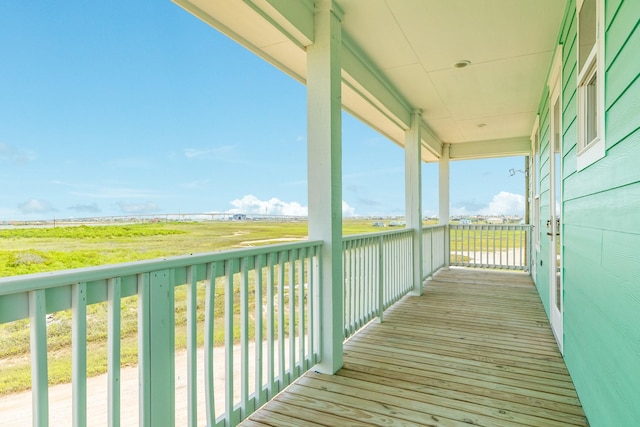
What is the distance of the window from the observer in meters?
1.54

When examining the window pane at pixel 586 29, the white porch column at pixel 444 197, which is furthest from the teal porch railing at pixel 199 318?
the white porch column at pixel 444 197

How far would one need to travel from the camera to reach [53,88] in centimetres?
151

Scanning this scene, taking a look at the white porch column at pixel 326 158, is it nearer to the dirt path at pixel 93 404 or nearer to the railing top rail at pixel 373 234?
the railing top rail at pixel 373 234

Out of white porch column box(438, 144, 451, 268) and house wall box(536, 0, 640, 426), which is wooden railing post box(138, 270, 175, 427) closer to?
house wall box(536, 0, 640, 426)

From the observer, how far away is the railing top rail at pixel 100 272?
1004mm

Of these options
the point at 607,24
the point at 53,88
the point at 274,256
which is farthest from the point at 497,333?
the point at 53,88

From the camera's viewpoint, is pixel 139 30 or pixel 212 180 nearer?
pixel 139 30

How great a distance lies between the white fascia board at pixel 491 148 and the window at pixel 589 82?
15.8ft

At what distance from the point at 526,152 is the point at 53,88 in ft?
22.8

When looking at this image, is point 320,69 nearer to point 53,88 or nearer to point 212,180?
point 212,180

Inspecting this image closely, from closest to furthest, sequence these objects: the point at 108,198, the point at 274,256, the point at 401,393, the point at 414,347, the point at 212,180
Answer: the point at 108,198 → the point at 274,256 → the point at 401,393 → the point at 212,180 → the point at 414,347

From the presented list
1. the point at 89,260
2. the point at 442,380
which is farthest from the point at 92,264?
the point at 442,380

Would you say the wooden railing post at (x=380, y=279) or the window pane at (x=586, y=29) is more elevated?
the window pane at (x=586, y=29)

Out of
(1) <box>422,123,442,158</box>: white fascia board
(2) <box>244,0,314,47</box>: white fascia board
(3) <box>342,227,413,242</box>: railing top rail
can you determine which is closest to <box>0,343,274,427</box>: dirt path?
(3) <box>342,227,413,242</box>: railing top rail
